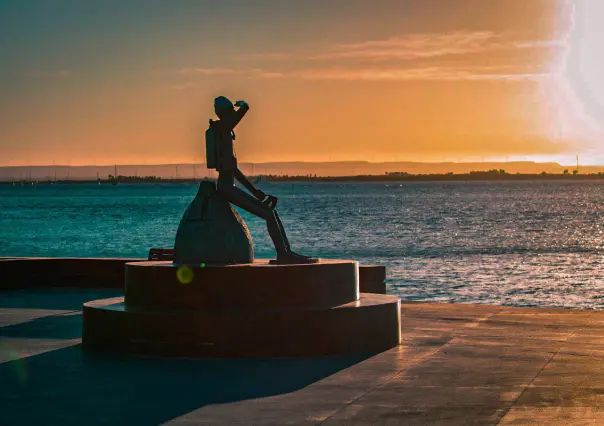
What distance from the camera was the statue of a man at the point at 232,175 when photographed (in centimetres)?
1296

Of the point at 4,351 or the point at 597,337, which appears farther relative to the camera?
the point at 597,337

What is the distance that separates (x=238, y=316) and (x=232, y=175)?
2202 mm

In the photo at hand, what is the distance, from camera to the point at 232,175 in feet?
43.1

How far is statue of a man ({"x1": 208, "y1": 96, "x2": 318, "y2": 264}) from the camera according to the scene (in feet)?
42.5

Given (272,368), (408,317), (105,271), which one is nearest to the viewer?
(272,368)

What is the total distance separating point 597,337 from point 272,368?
4.67m

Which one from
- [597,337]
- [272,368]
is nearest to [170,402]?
[272,368]

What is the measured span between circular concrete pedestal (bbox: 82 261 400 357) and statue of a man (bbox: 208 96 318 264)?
0.82 m

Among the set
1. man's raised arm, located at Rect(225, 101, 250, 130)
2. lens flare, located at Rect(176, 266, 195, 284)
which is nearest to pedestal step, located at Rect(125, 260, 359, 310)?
lens flare, located at Rect(176, 266, 195, 284)

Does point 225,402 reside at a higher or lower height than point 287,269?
lower

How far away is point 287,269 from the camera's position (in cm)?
1199

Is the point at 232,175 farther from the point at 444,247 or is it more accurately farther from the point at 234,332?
the point at 444,247

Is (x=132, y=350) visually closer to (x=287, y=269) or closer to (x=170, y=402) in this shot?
(x=287, y=269)

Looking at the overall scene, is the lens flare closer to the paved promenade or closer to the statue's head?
the paved promenade
